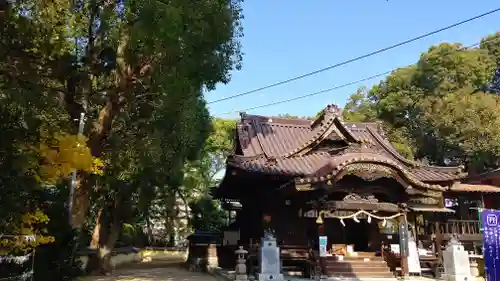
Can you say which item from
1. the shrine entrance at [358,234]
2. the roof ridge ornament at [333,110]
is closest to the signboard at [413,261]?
the shrine entrance at [358,234]

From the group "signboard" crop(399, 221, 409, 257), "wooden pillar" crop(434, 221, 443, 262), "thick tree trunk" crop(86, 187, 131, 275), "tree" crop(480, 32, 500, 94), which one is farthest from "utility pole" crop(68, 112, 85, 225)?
"tree" crop(480, 32, 500, 94)

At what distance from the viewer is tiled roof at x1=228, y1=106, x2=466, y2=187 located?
16327mm

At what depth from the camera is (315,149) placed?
19.7m

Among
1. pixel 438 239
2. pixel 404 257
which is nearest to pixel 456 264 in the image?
pixel 404 257

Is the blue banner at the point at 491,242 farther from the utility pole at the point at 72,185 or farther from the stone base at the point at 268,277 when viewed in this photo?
the utility pole at the point at 72,185

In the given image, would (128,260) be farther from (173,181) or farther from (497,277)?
(497,277)

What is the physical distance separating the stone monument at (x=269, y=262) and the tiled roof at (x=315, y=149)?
9.90 ft

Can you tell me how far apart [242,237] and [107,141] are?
10166 mm

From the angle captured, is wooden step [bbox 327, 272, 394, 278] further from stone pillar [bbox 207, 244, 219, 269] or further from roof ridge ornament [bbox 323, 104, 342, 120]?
roof ridge ornament [bbox 323, 104, 342, 120]

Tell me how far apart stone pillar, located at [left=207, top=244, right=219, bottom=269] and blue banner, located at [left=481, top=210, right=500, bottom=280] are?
41.6ft

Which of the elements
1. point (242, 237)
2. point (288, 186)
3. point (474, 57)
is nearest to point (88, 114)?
point (288, 186)

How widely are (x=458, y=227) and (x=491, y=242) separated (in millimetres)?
12681

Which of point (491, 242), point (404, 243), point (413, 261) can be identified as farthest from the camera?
point (413, 261)

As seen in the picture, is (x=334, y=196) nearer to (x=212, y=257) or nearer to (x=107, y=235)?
(x=212, y=257)
